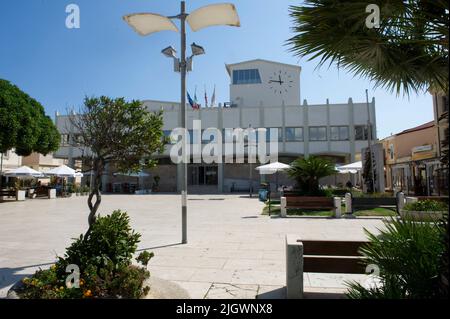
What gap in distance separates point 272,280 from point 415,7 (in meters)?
4.16

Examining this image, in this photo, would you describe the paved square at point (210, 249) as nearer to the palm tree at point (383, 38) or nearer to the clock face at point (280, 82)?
the palm tree at point (383, 38)

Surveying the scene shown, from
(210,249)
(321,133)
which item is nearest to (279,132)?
(321,133)

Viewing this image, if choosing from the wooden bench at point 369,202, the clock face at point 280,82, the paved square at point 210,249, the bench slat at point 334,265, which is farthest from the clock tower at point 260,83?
the bench slat at point 334,265

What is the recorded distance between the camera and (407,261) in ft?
10.4

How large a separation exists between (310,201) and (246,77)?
3455 centimetres

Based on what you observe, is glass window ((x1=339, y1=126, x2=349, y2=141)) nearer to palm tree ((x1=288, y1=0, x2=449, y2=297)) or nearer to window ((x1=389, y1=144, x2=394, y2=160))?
window ((x1=389, y1=144, x2=394, y2=160))

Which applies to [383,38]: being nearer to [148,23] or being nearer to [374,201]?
[148,23]

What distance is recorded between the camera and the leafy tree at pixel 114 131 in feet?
17.8

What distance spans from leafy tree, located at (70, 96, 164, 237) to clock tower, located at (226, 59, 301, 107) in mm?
40060

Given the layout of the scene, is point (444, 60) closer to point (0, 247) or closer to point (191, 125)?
point (0, 247)

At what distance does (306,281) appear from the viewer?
5434 millimetres

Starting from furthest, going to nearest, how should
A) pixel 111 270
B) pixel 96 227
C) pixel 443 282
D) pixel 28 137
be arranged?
pixel 28 137
pixel 96 227
pixel 111 270
pixel 443 282

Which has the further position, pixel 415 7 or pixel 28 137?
pixel 28 137

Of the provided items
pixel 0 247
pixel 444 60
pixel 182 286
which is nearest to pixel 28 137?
pixel 0 247
